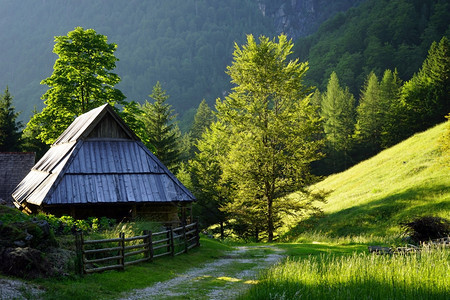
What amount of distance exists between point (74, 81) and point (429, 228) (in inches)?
1089

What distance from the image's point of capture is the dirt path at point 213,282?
1052cm

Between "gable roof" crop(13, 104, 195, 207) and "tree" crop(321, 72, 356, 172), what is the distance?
4891 cm

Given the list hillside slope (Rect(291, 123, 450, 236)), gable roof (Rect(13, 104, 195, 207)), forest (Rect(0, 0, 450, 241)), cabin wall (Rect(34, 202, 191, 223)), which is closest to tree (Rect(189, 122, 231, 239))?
forest (Rect(0, 0, 450, 241))

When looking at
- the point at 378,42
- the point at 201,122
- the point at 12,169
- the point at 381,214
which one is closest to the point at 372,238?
the point at 381,214

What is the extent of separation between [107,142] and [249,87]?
1133 cm

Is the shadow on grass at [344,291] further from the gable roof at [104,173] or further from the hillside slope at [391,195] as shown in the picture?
the hillside slope at [391,195]

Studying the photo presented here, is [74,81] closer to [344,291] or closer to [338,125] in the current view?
[344,291]

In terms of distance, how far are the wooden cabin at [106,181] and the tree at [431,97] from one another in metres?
53.4

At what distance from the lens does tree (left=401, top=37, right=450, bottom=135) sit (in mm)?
59500

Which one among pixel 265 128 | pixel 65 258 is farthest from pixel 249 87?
pixel 65 258

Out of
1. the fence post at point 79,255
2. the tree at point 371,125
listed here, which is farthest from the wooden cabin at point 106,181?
the tree at point 371,125

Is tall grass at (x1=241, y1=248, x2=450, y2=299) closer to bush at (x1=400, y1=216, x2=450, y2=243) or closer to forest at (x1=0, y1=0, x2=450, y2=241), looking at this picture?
bush at (x1=400, y1=216, x2=450, y2=243)

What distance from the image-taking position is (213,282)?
12398 millimetres

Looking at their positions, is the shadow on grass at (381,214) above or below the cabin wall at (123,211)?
below
